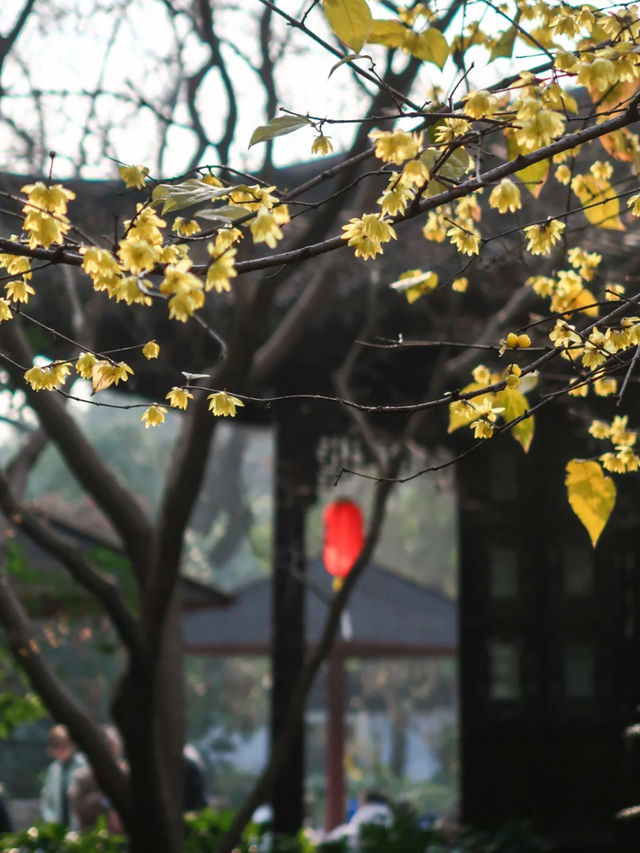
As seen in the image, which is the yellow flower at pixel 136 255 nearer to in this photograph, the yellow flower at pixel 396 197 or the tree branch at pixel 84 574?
the yellow flower at pixel 396 197

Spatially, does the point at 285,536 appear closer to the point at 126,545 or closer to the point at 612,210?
the point at 126,545

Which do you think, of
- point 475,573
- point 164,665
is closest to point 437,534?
point 475,573

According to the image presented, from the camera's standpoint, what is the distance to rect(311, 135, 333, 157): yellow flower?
5.57ft

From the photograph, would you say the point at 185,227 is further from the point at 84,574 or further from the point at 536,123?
the point at 84,574

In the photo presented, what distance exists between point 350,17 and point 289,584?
16.0ft

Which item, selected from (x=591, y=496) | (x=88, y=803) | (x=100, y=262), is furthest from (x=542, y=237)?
(x=88, y=803)

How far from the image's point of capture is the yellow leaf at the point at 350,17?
173cm

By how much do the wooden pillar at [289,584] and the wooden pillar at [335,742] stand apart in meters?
3.51

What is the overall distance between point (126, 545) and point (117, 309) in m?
1.55

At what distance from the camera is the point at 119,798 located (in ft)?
14.2

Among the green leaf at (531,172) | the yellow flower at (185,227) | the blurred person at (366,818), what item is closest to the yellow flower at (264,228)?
the yellow flower at (185,227)

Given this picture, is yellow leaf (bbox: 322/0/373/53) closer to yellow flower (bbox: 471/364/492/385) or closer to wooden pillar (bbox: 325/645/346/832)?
yellow flower (bbox: 471/364/492/385)

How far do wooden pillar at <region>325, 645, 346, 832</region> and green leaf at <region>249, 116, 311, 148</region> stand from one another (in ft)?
27.5

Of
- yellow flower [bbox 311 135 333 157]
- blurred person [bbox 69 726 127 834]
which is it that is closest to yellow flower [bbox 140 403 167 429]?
yellow flower [bbox 311 135 333 157]
